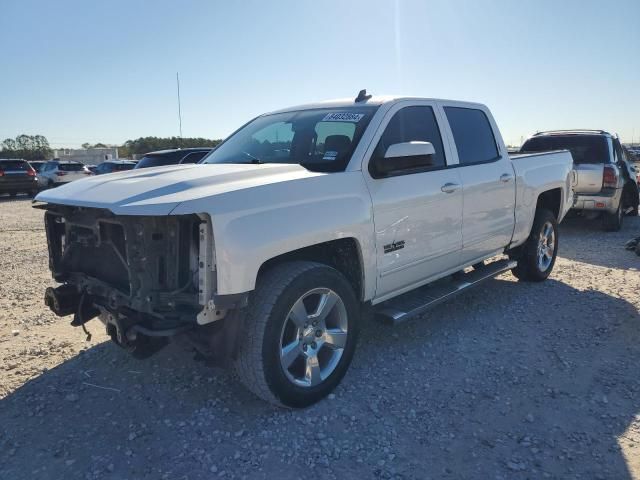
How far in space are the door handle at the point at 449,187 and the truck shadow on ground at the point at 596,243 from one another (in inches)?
157

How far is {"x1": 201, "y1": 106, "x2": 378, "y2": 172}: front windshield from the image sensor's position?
368cm

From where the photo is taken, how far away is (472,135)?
16.0ft

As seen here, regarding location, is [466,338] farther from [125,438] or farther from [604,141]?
[604,141]

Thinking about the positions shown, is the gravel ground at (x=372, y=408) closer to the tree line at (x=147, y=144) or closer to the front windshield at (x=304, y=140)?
the front windshield at (x=304, y=140)

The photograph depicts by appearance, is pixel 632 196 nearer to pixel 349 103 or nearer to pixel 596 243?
pixel 596 243

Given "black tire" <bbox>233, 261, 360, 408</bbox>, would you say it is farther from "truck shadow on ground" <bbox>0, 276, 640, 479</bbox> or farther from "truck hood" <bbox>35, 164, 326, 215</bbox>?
"truck hood" <bbox>35, 164, 326, 215</bbox>

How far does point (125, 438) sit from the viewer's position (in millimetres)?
3023

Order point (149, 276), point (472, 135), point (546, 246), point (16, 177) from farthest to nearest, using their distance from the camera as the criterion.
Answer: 1. point (16, 177)
2. point (546, 246)
3. point (472, 135)
4. point (149, 276)

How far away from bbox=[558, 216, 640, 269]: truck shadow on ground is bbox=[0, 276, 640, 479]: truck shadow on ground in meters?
3.18

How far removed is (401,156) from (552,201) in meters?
3.69

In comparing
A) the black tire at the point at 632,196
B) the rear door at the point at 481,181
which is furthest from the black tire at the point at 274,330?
the black tire at the point at 632,196

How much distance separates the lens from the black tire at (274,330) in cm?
297

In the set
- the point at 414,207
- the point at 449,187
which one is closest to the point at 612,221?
the point at 449,187

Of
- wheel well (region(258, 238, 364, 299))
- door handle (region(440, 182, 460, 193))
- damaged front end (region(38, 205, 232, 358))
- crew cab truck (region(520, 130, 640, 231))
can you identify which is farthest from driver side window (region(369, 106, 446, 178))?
crew cab truck (region(520, 130, 640, 231))
